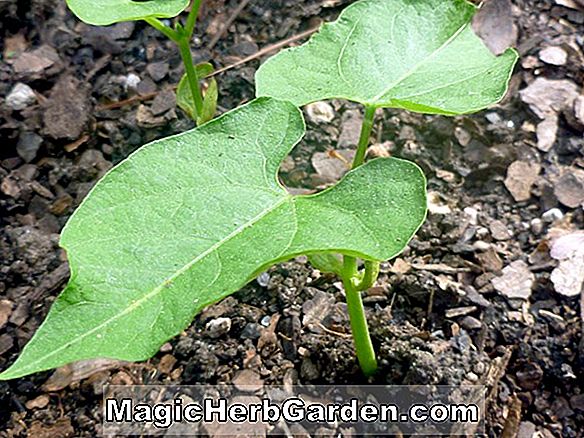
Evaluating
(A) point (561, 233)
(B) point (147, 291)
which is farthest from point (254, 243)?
(A) point (561, 233)

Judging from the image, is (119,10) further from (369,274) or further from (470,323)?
(470,323)

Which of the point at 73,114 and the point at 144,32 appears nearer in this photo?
the point at 73,114

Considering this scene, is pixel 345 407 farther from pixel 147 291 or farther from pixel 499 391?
pixel 147 291

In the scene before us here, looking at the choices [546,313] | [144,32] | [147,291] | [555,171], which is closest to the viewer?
[147,291]

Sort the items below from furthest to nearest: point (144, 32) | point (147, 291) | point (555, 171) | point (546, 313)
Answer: point (144, 32)
point (555, 171)
point (546, 313)
point (147, 291)

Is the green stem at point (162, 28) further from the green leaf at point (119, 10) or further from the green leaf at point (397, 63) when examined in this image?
the green leaf at point (397, 63)

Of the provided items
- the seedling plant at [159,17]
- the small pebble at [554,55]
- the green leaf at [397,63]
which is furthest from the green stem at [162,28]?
the small pebble at [554,55]
